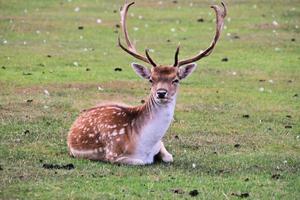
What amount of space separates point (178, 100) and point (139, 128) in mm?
4700

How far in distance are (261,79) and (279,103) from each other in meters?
2.37

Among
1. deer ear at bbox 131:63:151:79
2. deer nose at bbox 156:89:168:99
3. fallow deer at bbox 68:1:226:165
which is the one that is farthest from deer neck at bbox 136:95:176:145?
deer ear at bbox 131:63:151:79

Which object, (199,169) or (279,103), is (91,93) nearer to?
(279,103)

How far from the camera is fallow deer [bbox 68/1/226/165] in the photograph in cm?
1006

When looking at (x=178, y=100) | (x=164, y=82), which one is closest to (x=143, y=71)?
(x=164, y=82)

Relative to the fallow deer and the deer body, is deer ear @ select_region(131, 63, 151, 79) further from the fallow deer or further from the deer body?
the deer body

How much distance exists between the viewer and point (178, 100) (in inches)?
584

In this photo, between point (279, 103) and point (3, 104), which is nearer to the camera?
point (3, 104)

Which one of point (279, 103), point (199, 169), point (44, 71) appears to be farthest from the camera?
point (44, 71)

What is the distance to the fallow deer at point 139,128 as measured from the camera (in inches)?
396

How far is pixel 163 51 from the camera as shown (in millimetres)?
20047

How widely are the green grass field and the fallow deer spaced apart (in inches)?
8.3

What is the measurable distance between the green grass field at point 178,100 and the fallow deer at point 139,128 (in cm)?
21

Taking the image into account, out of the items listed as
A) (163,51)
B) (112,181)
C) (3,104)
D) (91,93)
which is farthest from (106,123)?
(163,51)
